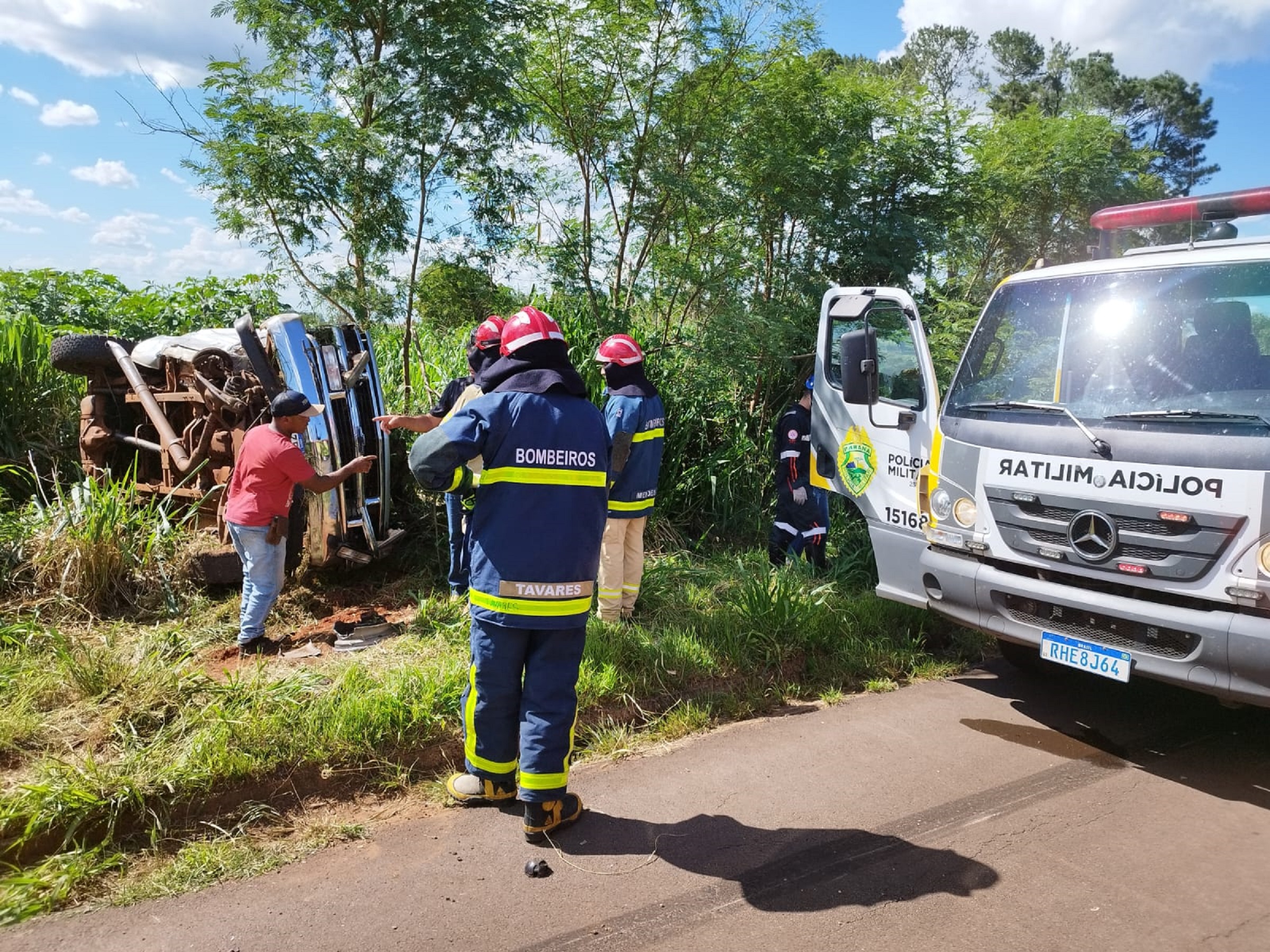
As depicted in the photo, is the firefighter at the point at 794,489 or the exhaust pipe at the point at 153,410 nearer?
the exhaust pipe at the point at 153,410

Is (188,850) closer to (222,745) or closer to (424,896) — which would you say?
(222,745)

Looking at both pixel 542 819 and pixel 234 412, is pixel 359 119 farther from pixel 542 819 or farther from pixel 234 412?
pixel 542 819

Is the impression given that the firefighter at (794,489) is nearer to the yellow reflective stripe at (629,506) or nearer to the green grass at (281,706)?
the green grass at (281,706)

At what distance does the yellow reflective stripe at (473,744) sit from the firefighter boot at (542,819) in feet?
0.65

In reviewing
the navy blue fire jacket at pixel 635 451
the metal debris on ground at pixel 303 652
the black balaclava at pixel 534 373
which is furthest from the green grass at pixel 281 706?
the black balaclava at pixel 534 373

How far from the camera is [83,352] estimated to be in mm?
6746

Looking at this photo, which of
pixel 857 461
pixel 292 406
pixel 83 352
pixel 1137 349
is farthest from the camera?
pixel 83 352

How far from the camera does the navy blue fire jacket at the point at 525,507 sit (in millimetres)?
3375

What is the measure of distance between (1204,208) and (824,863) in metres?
3.89

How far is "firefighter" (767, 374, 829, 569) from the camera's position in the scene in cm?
723

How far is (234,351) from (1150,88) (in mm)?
34997

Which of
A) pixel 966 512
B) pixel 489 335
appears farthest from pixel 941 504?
pixel 489 335

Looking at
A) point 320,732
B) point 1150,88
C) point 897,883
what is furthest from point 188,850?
point 1150,88

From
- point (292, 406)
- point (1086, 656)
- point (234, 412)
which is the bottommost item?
point (1086, 656)
